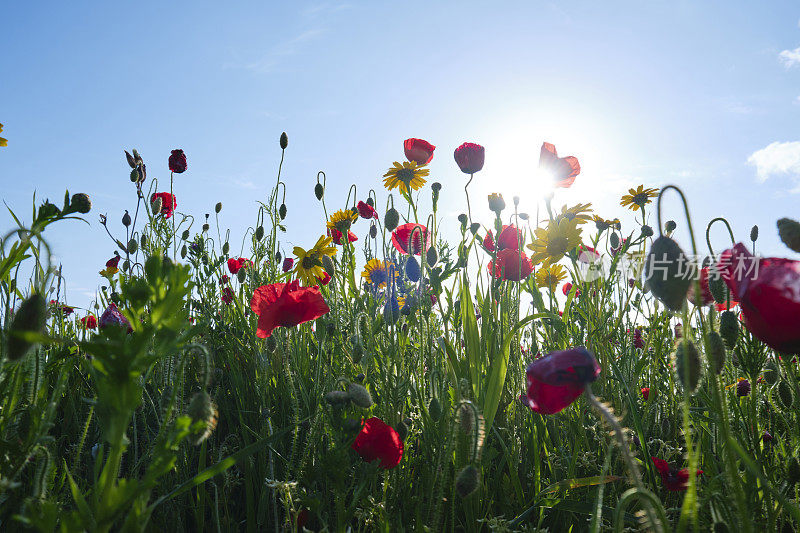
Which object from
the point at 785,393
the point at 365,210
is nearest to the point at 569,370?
the point at 785,393

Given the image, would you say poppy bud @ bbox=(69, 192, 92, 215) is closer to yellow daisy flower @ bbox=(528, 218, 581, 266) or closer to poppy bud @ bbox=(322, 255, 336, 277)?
poppy bud @ bbox=(322, 255, 336, 277)

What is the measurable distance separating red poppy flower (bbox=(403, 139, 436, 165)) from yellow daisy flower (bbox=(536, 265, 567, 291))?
111cm

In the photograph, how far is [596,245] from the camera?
300 centimetres

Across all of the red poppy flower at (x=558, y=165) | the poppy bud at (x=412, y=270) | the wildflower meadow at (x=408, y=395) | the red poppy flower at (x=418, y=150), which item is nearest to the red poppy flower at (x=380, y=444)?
the wildflower meadow at (x=408, y=395)

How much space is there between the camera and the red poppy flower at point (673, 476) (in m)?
1.53

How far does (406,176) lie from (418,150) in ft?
0.57

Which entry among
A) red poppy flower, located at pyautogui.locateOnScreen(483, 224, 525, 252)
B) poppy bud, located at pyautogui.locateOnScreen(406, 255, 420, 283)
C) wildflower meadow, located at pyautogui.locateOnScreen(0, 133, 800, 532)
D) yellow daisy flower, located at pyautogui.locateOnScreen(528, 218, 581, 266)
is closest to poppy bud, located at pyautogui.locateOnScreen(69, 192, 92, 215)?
wildflower meadow, located at pyautogui.locateOnScreen(0, 133, 800, 532)

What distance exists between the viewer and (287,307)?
2.04 meters

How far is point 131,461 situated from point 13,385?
1121 millimetres

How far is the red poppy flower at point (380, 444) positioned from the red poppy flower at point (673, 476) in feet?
2.78

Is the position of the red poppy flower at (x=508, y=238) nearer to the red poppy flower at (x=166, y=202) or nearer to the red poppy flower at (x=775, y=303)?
the red poppy flower at (x=775, y=303)

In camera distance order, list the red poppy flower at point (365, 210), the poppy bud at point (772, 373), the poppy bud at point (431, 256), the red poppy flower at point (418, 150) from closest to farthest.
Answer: the poppy bud at point (772, 373)
the poppy bud at point (431, 256)
the red poppy flower at point (418, 150)
the red poppy flower at point (365, 210)

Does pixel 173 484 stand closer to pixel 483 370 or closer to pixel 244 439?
pixel 244 439

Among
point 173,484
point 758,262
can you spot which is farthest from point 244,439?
point 758,262
